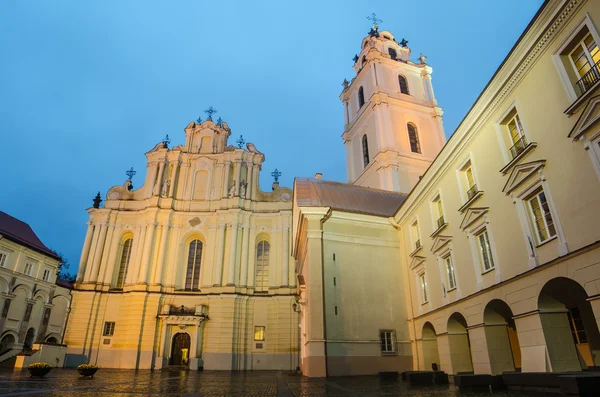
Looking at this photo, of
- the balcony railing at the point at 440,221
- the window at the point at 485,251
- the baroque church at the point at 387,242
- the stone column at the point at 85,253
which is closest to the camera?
the baroque church at the point at 387,242

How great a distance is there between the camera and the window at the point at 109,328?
30.9m

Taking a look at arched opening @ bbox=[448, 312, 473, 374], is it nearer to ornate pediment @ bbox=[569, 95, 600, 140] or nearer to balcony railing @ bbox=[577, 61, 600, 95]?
ornate pediment @ bbox=[569, 95, 600, 140]

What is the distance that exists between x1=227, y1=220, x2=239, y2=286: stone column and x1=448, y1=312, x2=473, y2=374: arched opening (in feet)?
68.1

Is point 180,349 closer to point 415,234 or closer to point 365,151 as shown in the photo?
point 415,234

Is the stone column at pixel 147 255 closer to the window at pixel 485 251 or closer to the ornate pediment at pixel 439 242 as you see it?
the ornate pediment at pixel 439 242

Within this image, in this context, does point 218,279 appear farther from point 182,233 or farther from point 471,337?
point 471,337

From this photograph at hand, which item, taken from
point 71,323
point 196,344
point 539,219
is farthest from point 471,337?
point 71,323

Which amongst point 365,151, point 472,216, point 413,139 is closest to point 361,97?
point 365,151

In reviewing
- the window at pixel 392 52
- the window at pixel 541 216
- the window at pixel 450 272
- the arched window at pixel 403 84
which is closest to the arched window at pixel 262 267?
the arched window at pixel 403 84

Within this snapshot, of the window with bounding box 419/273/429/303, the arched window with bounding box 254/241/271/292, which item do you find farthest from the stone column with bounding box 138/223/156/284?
the window with bounding box 419/273/429/303

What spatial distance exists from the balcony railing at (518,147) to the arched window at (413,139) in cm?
2222

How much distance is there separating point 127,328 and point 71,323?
Result: 4.92 m

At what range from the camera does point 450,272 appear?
1488 cm

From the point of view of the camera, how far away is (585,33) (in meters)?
8.46
